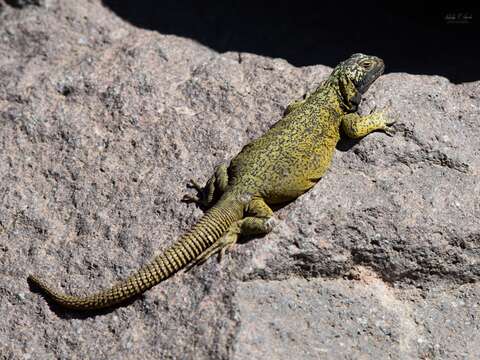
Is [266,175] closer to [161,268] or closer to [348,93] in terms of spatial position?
[161,268]

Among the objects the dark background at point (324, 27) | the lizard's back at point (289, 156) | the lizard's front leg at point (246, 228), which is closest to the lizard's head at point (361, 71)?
the lizard's back at point (289, 156)

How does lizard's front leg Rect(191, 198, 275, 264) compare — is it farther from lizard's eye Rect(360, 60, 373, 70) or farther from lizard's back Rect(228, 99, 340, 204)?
lizard's eye Rect(360, 60, 373, 70)

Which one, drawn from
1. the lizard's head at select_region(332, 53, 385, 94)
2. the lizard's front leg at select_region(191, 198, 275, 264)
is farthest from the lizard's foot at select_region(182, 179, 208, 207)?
the lizard's head at select_region(332, 53, 385, 94)

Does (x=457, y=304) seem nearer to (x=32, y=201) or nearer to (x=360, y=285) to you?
(x=360, y=285)

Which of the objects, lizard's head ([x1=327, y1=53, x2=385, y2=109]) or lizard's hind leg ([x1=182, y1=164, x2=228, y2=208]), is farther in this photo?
lizard's head ([x1=327, y1=53, x2=385, y2=109])

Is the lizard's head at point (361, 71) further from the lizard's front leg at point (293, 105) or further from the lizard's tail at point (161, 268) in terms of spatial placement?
the lizard's tail at point (161, 268)

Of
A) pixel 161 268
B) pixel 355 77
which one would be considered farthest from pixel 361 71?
pixel 161 268
